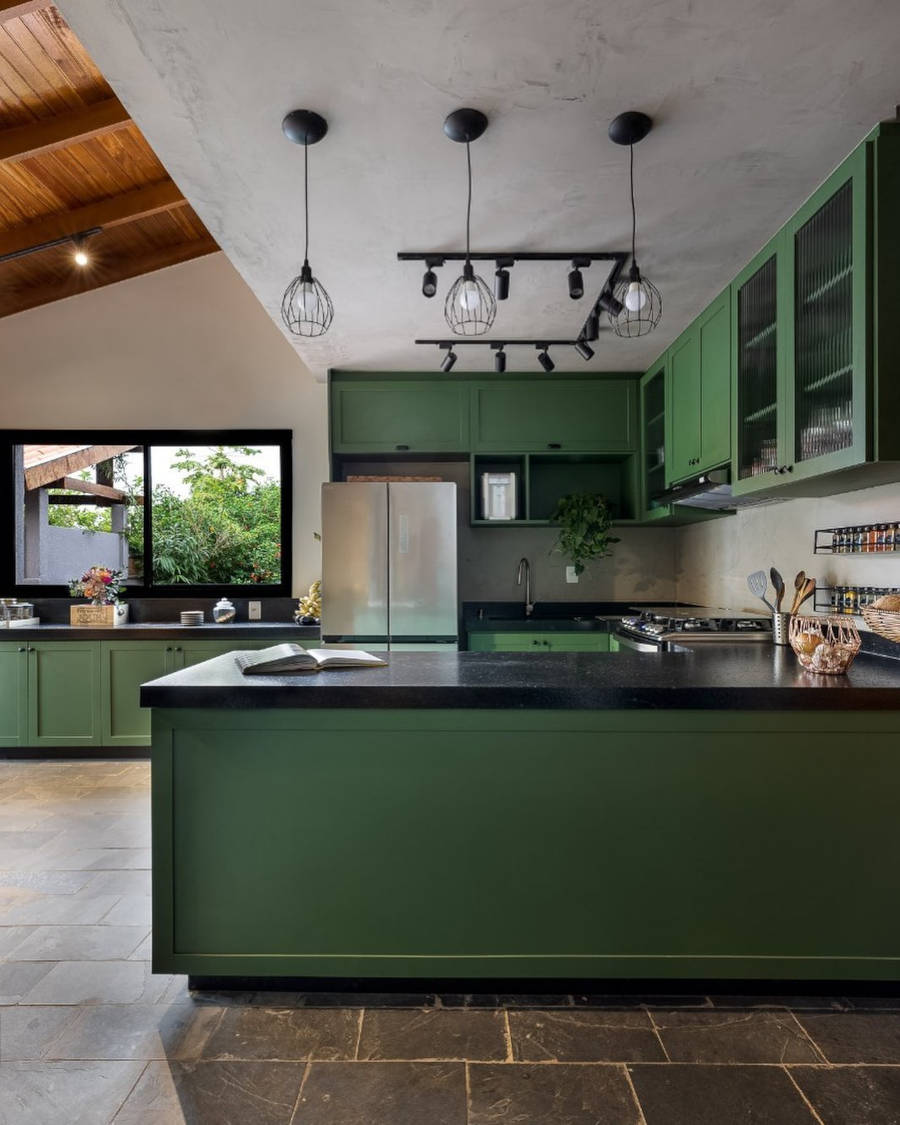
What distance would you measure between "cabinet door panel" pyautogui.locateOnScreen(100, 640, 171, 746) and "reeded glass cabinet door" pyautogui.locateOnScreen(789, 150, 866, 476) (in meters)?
3.82

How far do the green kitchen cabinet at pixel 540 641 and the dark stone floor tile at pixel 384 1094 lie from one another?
104 inches

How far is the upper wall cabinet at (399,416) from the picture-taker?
452cm

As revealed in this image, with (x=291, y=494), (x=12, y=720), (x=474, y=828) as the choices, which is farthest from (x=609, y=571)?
(x=12, y=720)

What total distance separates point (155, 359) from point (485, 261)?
304 cm

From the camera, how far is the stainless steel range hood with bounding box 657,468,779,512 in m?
3.10

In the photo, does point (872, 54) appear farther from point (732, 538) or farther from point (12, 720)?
point (12, 720)

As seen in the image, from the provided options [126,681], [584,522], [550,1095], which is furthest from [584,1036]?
[126,681]

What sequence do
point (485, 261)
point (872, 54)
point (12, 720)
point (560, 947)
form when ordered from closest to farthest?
point (872, 54) → point (560, 947) → point (485, 261) → point (12, 720)

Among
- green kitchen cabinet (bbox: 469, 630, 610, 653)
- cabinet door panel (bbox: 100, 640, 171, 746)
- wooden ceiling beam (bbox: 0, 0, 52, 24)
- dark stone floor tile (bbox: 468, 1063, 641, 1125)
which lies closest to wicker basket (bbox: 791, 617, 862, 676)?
dark stone floor tile (bbox: 468, 1063, 641, 1125)

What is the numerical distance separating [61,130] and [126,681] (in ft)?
10.0

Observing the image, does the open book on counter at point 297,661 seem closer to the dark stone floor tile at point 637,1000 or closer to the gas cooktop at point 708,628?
the dark stone floor tile at point 637,1000

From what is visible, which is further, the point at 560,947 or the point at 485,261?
the point at 485,261

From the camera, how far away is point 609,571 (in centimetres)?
498

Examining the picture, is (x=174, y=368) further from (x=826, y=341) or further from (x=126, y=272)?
(x=826, y=341)
